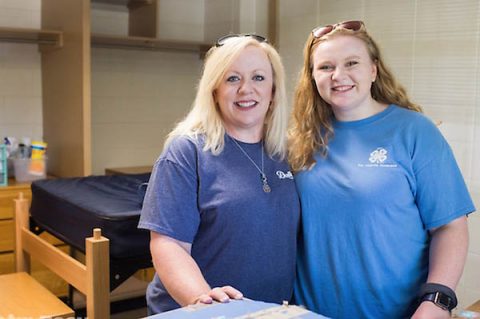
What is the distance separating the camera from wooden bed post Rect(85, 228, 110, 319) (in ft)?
6.09

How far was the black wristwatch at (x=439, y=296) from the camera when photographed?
1.45 meters

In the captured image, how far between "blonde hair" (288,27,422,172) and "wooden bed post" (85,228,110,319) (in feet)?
2.29

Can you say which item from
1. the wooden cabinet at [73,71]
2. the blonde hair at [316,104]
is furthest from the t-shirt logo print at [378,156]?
the wooden cabinet at [73,71]

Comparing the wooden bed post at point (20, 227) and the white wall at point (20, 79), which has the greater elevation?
the white wall at point (20, 79)

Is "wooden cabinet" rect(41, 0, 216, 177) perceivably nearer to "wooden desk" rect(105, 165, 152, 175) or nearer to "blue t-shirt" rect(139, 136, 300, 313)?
"wooden desk" rect(105, 165, 152, 175)

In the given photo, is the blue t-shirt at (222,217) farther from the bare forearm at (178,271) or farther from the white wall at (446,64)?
the white wall at (446,64)

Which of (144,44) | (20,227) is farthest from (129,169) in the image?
(20,227)

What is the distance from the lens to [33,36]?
11.4 feet

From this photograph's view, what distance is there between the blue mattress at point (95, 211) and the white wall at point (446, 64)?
145 cm

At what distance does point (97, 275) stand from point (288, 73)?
2169mm

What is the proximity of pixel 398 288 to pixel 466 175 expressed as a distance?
53.8 inches

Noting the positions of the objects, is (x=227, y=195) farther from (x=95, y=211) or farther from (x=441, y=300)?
(x=95, y=211)

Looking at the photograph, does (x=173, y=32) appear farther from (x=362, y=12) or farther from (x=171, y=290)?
(x=171, y=290)

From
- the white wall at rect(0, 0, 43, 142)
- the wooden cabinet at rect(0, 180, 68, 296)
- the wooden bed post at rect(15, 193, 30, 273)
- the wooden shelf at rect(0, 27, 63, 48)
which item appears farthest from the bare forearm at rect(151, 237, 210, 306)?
the white wall at rect(0, 0, 43, 142)
